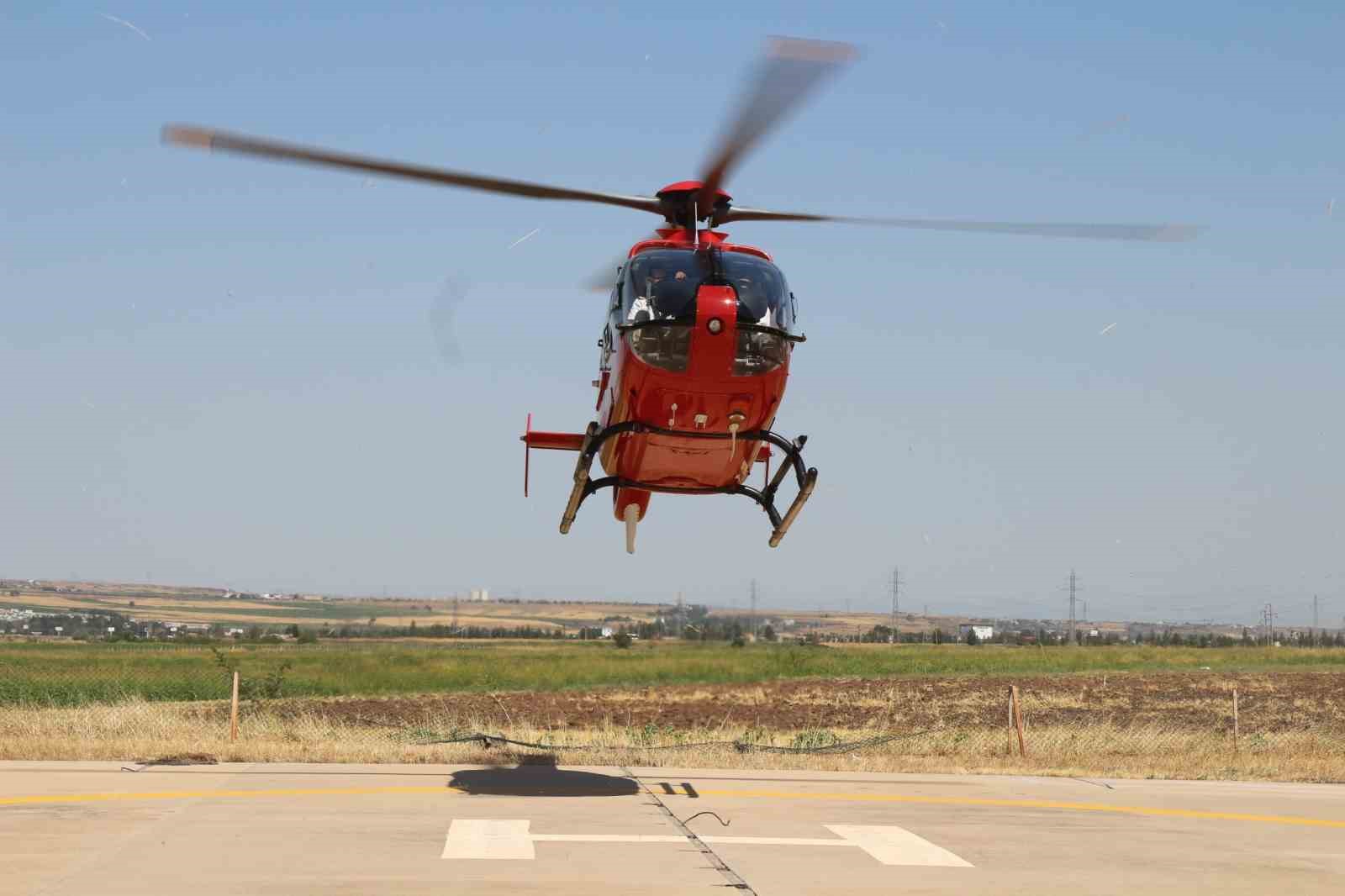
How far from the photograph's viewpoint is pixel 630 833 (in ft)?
49.1

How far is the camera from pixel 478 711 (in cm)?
4459

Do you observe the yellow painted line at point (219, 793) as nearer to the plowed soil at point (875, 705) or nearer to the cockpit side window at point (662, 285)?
the cockpit side window at point (662, 285)

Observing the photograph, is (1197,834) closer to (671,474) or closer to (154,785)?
(671,474)

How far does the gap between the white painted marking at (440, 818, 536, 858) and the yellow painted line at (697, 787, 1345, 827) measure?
14.5 feet

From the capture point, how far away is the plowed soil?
134ft

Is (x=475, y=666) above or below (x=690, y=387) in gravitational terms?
below

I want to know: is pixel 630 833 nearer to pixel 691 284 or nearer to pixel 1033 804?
pixel 691 284

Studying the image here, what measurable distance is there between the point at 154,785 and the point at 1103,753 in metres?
17.9

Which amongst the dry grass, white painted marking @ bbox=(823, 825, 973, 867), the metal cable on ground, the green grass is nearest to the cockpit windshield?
the metal cable on ground

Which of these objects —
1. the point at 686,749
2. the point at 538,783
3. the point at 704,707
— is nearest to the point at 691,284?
the point at 538,783

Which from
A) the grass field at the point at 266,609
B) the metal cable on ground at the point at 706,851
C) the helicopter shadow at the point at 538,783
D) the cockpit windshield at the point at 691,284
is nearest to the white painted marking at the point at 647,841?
the metal cable on ground at the point at 706,851

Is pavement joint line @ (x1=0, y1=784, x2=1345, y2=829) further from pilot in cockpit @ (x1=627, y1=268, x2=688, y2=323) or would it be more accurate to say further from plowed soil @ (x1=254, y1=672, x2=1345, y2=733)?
plowed soil @ (x1=254, y1=672, x2=1345, y2=733)

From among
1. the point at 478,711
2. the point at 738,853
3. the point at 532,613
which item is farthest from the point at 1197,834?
the point at 532,613

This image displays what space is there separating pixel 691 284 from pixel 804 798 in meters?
8.22
